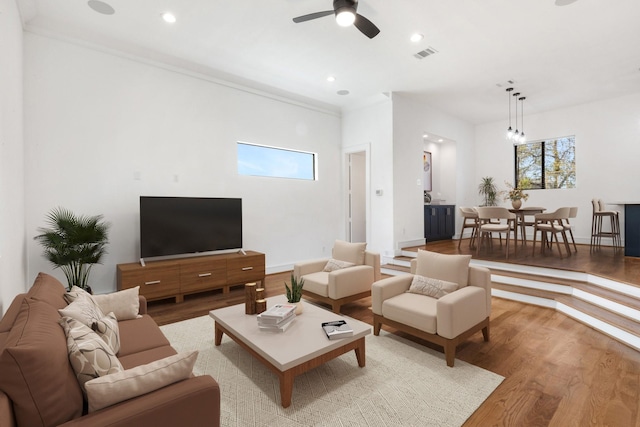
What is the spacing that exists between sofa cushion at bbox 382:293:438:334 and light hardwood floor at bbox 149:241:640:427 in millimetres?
394

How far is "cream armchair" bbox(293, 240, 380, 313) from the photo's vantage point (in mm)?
3668

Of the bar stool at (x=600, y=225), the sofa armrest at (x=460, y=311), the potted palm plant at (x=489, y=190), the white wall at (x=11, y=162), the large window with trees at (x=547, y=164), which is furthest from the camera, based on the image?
the potted palm plant at (x=489, y=190)

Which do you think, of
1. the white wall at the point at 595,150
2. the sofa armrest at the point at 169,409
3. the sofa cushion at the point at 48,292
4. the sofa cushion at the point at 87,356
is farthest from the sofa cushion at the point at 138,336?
the white wall at the point at 595,150

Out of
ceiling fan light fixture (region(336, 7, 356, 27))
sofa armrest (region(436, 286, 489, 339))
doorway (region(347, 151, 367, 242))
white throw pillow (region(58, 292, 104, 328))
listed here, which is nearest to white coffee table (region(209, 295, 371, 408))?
sofa armrest (region(436, 286, 489, 339))

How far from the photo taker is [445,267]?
306 centimetres

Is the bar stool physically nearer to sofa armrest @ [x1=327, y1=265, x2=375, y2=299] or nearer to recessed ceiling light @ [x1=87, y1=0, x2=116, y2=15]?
sofa armrest @ [x1=327, y1=265, x2=375, y2=299]

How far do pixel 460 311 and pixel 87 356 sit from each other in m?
2.53

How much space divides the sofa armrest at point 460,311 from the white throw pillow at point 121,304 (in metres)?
2.58

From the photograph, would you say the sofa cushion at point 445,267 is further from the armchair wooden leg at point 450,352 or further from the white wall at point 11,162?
the white wall at point 11,162

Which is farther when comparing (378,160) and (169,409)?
(378,160)

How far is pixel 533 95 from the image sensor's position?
616 centimetres

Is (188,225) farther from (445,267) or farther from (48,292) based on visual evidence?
(445,267)

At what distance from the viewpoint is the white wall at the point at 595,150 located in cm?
621

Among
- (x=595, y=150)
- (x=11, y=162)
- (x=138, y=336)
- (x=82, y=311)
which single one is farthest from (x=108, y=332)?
(x=595, y=150)
